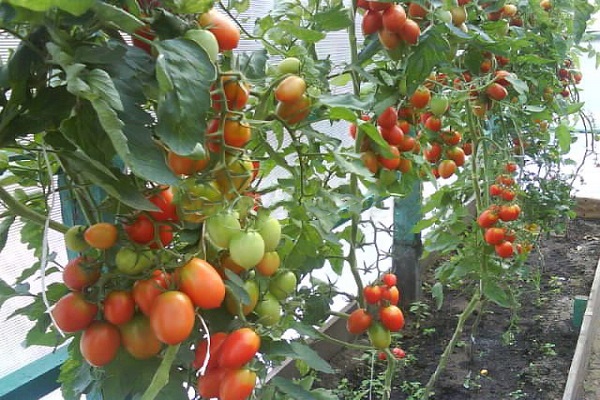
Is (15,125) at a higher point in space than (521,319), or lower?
higher

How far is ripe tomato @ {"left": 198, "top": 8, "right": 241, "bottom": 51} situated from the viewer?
0.51 m

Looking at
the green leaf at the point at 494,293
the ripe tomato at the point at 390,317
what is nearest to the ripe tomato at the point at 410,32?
the ripe tomato at the point at 390,317

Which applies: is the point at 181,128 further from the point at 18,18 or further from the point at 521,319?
the point at 521,319

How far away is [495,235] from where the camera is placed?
152 centimetres

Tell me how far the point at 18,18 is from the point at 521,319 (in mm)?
2238

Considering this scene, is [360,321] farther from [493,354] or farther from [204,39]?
[493,354]

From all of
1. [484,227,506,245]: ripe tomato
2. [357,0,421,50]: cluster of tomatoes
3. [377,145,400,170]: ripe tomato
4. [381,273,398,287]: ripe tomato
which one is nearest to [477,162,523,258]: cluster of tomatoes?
[484,227,506,245]: ripe tomato

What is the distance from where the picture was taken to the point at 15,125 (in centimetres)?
47

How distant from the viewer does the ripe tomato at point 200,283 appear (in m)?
0.50

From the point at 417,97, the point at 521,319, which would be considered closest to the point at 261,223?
the point at 417,97

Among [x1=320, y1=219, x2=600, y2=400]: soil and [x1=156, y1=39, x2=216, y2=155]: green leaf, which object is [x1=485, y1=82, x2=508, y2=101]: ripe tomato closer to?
[x1=320, y1=219, x2=600, y2=400]: soil

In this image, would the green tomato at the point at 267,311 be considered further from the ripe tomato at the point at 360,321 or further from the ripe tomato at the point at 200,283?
the ripe tomato at the point at 360,321

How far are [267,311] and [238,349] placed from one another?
121 mm

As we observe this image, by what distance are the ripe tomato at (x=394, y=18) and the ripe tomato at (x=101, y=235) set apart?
0.52 metres
